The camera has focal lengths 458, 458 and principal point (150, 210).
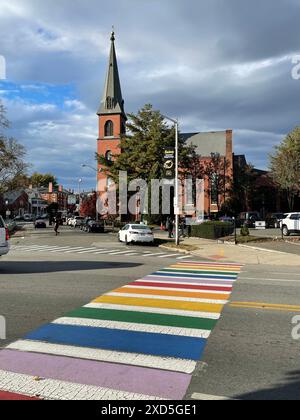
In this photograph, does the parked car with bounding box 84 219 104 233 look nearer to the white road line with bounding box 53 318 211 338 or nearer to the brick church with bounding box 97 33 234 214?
the brick church with bounding box 97 33 234 214

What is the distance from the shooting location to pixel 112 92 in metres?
87.8

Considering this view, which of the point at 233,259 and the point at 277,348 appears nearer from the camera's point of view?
the point at 277,348

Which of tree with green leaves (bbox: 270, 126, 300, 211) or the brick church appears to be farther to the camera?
the brick church

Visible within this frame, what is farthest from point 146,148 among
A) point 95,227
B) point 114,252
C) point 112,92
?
point 112,92

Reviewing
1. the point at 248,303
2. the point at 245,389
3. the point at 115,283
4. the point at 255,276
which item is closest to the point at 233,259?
the point at 255,276

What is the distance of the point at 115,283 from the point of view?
1165 centimetres

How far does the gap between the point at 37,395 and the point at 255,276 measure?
404 inches

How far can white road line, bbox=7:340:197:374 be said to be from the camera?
5324mm

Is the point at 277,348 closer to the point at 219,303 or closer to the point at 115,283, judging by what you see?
the point at 219,303

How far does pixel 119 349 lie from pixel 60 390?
1.45 metres

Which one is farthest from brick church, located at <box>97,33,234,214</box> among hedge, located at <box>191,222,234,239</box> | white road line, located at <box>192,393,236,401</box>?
white road line, located at <box>192,393,236,401</box>

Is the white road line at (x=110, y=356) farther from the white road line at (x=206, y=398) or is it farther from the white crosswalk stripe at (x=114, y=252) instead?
the white crosswalk stripe at (x=114, y=252)

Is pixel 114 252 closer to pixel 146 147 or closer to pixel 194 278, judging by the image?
pixel 194 278

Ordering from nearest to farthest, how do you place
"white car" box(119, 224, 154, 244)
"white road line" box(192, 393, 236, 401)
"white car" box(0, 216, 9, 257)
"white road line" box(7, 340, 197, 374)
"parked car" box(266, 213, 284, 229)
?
→ "white road line" box(192, 393, 236, 401) < "white road line" box(7, 340, 197, 374) < "white car" box(0, 216, 9, 257) < "white car" box(119, 224, 154, 244) < "parked car" box(266, 213, 284, 229)
